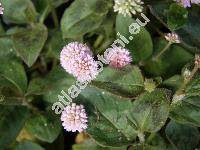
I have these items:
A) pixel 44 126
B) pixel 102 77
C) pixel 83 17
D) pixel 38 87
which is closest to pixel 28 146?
pixel 44 126

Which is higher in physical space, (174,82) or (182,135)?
(174,82)

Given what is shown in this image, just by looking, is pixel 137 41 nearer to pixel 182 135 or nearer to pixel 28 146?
pixel 182 135

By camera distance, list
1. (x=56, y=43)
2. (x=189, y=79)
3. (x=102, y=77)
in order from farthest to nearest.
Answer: (x=56, y=43)
(x=102, y=77)
(x=189, y=79)

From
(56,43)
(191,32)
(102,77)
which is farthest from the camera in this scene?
(56,43)

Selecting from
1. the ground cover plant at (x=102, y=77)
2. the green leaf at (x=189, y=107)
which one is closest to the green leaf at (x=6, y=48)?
the ground cover plant at (x=102, y=77)

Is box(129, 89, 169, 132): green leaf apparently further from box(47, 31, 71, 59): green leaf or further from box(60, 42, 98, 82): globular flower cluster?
box(47, 31, 71, 59): green leaf

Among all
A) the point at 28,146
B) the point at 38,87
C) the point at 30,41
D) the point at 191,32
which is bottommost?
the point at 28,146

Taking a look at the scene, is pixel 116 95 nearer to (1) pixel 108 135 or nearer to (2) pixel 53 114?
(1) pixel 108 135
